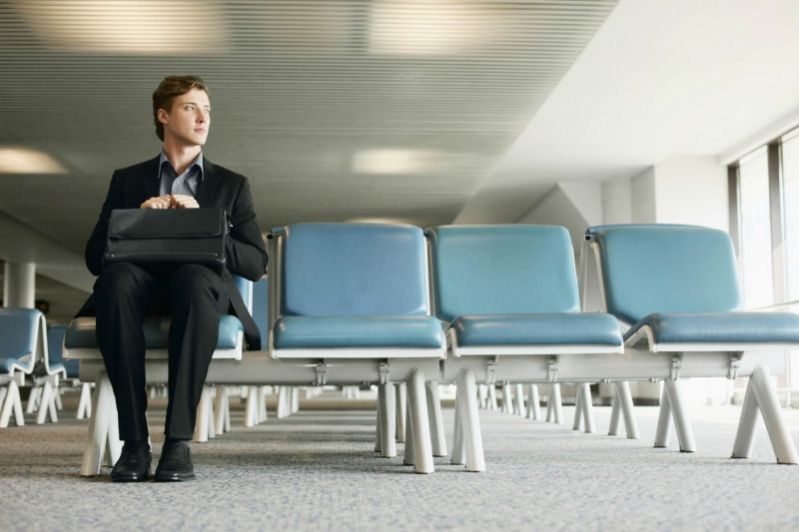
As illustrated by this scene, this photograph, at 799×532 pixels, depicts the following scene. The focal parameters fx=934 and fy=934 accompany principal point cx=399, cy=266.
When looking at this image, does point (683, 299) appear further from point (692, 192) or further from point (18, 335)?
point (692, 192)

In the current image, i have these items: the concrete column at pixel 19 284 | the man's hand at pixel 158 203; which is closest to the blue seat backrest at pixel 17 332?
the man's hand at pixel 158 203

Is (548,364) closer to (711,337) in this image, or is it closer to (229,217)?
(711,337)

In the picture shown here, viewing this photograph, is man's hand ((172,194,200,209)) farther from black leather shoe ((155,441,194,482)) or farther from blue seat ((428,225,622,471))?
blue seat ((428,225,622,471))

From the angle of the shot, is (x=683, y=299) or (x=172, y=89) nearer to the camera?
(x=172, y=89)

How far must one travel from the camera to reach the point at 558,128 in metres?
11.8

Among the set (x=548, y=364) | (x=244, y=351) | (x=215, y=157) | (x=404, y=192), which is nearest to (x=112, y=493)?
(x=244, y=351)

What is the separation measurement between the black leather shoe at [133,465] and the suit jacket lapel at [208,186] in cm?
82

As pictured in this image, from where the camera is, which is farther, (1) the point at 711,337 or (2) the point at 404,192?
(2) the point at 404,192

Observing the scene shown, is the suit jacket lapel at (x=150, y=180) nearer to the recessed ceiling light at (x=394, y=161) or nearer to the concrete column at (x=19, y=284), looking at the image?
the recessed ceiling light at (x=394, y=161)

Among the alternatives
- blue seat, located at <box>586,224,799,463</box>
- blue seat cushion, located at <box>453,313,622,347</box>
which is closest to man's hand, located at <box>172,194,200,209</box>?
blue seat cushion, located at <box>453,313,622,347</box>

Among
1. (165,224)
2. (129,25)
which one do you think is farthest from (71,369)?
(165,224)

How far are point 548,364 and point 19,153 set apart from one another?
10438mm

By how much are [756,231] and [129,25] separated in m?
8.42

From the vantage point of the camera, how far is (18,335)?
609 centimetres
